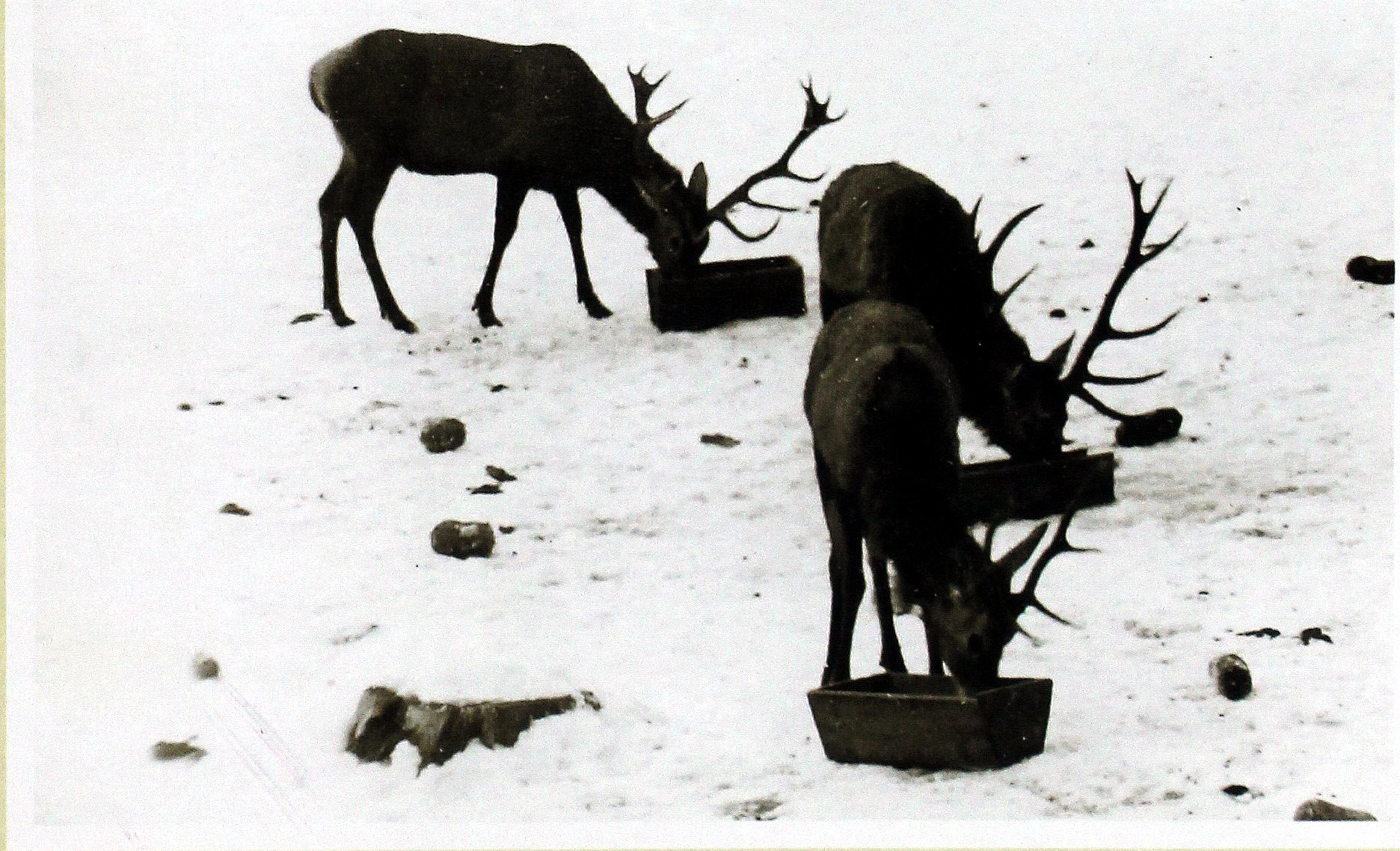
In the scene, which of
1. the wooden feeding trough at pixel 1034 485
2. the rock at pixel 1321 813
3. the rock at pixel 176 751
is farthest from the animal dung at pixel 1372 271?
the rock at pixel 176 751

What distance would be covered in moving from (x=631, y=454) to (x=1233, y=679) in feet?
8.74

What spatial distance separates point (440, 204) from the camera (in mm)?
9766

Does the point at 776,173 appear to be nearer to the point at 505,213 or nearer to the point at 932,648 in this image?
the point at 505,213

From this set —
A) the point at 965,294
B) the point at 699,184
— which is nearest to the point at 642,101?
the point at 699,184

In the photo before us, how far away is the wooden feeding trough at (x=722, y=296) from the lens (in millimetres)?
8656

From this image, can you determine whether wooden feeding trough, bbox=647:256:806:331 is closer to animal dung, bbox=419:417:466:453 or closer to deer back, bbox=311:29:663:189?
deer back, bbox=311:29:663:189

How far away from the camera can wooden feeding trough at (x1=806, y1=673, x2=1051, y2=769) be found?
15.6 ft

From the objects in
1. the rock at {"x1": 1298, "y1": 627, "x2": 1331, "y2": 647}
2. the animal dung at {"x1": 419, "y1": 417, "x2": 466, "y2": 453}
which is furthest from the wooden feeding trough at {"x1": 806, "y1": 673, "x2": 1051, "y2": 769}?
the animal dung at {"x1": 419, "y1": 417, "x2": 466, "y2": 453}

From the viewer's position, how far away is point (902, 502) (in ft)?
16.6

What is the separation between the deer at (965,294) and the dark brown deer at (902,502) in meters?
1.33

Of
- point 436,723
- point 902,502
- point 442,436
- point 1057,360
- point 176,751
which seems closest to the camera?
point 902,502

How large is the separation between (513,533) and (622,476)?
0.61 m

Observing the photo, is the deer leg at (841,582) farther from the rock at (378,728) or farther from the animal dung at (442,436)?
the animal dung at (442,436)

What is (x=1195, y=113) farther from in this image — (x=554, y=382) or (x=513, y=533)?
(x=513, y=533)
